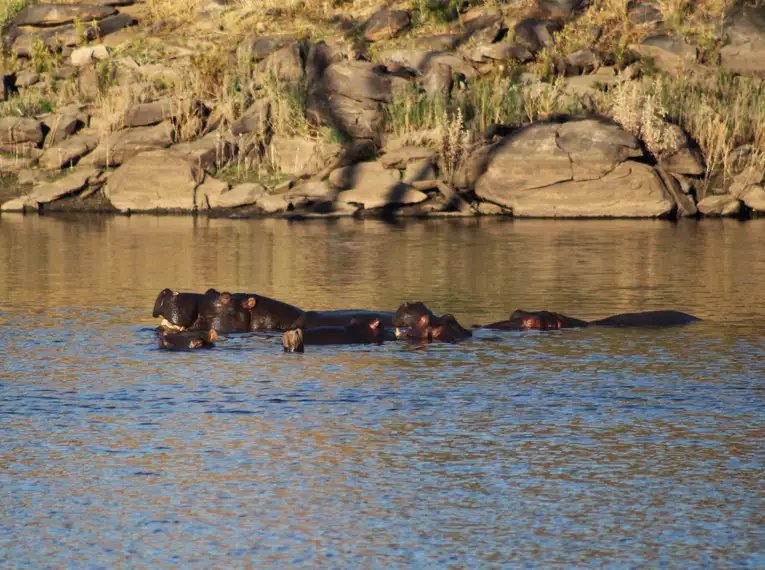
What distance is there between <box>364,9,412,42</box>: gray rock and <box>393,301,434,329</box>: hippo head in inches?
988

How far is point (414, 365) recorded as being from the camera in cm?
1066

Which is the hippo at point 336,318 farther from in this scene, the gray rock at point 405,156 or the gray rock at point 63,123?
the gray rock at point 63,123

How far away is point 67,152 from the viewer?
101 feet

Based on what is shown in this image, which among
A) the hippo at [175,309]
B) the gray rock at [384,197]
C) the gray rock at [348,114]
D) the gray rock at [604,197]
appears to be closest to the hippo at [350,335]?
the hippo at [175,309]

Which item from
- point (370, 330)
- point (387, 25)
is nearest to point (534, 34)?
point (387, 25)

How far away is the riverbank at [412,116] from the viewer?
89.4 feet

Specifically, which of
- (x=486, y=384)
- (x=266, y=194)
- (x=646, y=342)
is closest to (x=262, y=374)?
(x=486, y=384)

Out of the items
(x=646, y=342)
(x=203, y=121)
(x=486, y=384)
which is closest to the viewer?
(x=486, y=384)

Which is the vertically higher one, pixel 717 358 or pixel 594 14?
pixel 594 14

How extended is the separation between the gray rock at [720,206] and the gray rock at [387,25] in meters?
12.1

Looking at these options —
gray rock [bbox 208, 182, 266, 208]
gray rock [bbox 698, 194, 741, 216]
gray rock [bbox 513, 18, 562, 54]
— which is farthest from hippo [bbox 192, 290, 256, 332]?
gray rock [bbox 513, 18, 562, 54]

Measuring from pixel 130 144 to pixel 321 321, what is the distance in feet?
62.1

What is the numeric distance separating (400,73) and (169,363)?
21822 millimetres

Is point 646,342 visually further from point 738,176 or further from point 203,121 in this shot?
point 203,121
